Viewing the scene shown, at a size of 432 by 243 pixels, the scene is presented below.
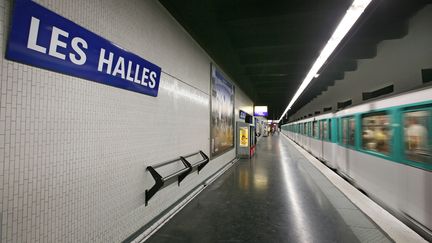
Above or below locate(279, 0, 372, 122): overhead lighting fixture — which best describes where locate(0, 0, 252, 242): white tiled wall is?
below

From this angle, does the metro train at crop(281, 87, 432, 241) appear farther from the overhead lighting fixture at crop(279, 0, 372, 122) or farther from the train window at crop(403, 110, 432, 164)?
the overhead lighting fixture at crop(279, 0, 372, 122)

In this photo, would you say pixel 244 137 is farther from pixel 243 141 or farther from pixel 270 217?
pixel 270 217

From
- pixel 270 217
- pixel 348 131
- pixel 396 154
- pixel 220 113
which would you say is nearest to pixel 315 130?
pixel 348 131

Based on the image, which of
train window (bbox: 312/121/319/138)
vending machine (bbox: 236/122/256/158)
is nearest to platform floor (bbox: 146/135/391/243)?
vending machine (bbox: 236/122/256/158)

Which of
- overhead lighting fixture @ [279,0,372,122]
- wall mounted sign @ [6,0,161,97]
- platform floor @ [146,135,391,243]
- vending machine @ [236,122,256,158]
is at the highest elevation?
overhead lighting fixture @ [279,0,372,122]

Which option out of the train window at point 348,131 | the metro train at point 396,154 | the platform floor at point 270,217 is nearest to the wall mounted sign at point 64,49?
the platform floor at point 270,217

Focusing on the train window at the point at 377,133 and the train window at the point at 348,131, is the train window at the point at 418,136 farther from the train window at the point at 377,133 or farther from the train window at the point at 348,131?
the train window at the point at 348,131

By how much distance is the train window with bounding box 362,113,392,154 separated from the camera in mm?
3002

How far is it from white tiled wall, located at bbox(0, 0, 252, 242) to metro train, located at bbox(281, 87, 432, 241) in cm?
319

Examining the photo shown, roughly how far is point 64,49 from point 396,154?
407 cm

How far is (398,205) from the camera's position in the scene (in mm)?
2697

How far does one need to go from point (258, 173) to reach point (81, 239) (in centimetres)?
448

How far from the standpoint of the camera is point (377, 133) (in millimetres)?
3336

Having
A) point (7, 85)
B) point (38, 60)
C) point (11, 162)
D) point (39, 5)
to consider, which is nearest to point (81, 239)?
point (11, 162)
